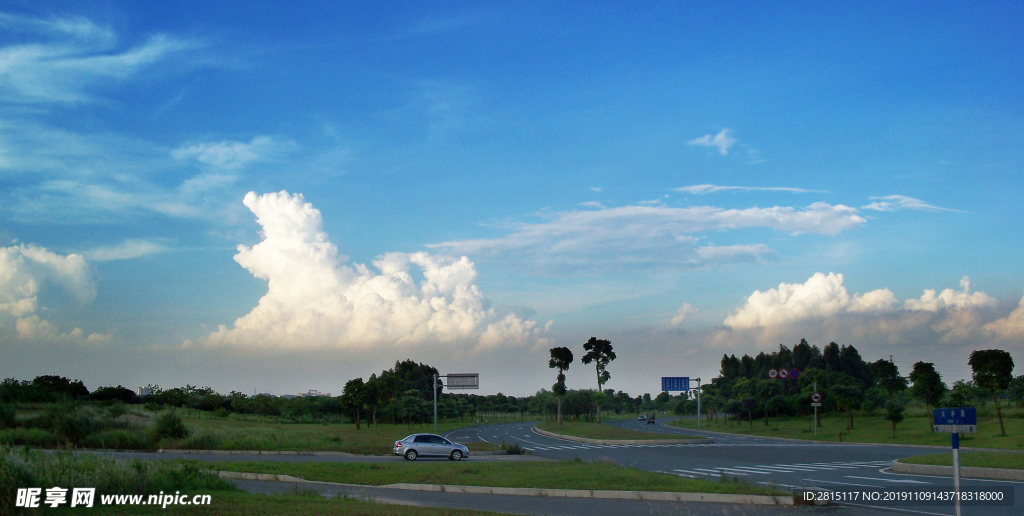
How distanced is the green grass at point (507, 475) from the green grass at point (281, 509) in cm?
626

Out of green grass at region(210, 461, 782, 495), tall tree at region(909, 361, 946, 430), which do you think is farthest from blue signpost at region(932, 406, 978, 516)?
tall tree at region(909, 361, 946, 430)

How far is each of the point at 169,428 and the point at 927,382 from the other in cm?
5181

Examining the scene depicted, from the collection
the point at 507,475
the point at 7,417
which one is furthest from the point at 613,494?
the point at 7,417

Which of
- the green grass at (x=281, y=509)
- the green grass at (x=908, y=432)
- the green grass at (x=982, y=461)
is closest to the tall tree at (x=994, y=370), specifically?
the green grass at (x=908, y=432)

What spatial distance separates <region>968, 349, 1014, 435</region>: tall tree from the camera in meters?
43.8

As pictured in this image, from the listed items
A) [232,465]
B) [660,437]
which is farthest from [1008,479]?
[660,437]

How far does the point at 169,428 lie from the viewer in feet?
136

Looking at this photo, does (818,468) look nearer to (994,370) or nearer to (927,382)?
(994,370)

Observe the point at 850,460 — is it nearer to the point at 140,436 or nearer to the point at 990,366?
the point at 990,366

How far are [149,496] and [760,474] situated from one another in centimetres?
2045

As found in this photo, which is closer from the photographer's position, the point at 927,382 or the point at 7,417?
the point at 7,417

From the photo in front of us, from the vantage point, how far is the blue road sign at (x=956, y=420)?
458 inches

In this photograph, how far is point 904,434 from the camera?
53656mm

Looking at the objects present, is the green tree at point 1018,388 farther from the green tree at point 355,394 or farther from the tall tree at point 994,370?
the green tree at point 355,394
